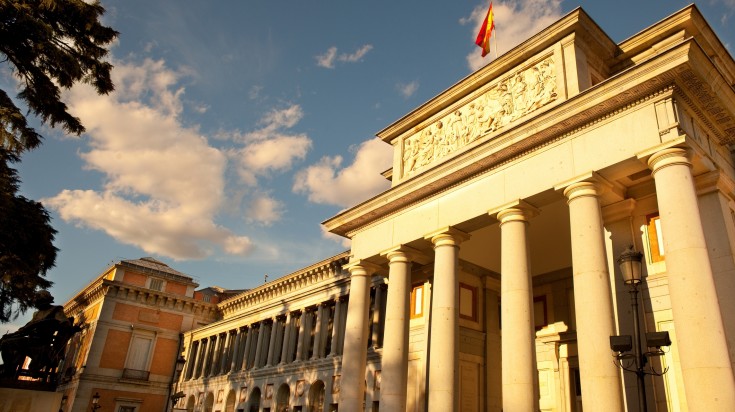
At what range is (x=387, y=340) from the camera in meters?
18.1

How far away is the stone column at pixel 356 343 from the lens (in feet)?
61.1

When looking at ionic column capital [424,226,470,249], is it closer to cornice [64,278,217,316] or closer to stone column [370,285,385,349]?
stone column [370,285,385,349]

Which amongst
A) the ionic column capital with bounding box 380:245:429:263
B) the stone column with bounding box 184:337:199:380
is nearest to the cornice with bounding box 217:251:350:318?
the stone column with bounding box 184:337:199:380

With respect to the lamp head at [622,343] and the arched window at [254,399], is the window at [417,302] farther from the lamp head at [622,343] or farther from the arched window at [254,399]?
the arched window at [254,399]

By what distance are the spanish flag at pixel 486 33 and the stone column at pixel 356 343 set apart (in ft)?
29.6

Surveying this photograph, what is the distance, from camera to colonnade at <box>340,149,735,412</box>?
10.2 metres

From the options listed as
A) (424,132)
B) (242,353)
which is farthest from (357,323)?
(242,353)

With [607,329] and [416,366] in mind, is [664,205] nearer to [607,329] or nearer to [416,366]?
[607,329]

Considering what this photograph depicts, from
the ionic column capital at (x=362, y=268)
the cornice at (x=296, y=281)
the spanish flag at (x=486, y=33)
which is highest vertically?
the spanish flag at (x=486, y=33)

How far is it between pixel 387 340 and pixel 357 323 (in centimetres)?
192

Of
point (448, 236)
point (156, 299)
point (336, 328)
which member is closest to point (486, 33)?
point (448, 236)

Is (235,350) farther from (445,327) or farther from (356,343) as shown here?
(445,327)

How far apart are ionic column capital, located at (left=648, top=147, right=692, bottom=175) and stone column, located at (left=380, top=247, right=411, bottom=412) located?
9063 mm

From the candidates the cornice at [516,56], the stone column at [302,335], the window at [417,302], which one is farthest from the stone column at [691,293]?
the stone column at [302,335]
